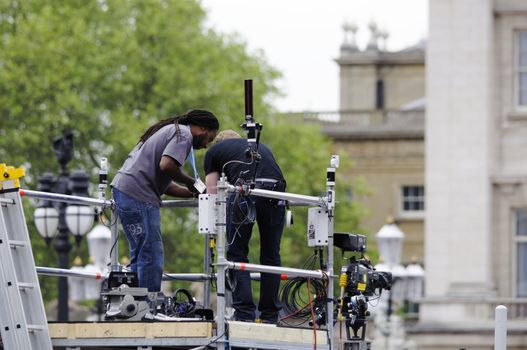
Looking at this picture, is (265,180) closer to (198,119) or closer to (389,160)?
(198,119)

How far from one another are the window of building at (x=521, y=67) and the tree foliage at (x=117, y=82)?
32.5 ft

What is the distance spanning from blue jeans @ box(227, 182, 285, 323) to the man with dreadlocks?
50cm

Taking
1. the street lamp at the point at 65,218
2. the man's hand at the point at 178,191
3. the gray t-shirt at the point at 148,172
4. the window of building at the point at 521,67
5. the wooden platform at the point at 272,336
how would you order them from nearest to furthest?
the wooden platform at the point at 272,336
the gray t-shirt at the point at 148,172
the man's hand at the point at 178,191
the street lamp at the point at 65,218
the window of building at the point at 521,67

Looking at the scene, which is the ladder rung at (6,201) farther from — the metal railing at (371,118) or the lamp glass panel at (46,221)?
the metal railing at (371,118)

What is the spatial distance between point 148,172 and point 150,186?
0.37ft

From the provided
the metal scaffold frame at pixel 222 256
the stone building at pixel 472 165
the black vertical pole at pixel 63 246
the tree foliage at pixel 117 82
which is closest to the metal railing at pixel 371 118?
the tree foliage at pixel 117 82

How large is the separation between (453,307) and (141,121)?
12379 mm

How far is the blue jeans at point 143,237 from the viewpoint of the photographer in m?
14.7

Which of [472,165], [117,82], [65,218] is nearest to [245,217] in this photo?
[65,218]

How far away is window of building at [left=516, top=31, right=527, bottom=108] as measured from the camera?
150 feet

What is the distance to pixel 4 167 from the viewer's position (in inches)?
509

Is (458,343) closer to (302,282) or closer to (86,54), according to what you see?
(86,54)

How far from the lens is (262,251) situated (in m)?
15.2

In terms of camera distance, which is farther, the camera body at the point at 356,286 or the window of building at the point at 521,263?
the window of building at the point at 521,263
